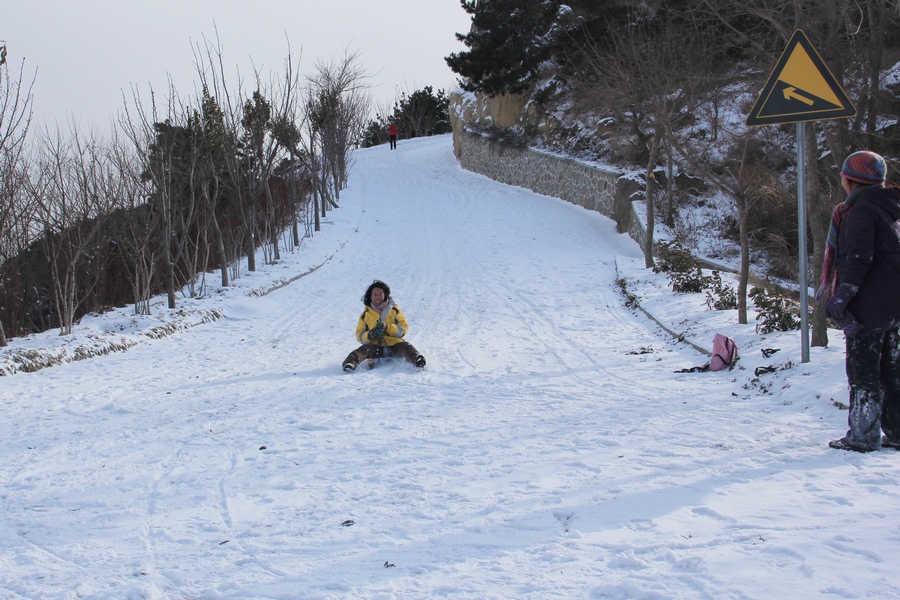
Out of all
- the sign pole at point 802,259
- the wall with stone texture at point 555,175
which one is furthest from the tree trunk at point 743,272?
the wall with stone texture at point 555,175

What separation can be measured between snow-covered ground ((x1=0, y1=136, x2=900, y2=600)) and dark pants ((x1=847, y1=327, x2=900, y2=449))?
0.14 meters

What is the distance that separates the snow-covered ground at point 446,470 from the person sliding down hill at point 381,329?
296 millimetres

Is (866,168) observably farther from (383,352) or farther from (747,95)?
(747,95)

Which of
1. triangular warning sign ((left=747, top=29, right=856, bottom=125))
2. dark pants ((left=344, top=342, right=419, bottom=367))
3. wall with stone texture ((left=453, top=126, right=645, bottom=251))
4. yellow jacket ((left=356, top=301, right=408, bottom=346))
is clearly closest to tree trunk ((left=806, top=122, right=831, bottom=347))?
triangular warning sign ((left=747, top=29, right=856, bottom=125))

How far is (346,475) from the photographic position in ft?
14.2

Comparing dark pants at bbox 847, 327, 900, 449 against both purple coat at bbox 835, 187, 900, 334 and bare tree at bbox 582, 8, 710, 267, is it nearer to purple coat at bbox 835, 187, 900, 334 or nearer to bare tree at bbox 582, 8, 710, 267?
purple coat at bbox 835, 187, 900, 334

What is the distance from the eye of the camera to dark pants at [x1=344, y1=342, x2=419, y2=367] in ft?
24.7

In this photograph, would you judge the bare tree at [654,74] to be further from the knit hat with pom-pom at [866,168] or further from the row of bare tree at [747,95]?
the knit hat with pom-pom at [866,168]

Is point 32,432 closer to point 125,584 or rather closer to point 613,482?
point 125,584

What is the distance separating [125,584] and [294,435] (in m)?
2.26

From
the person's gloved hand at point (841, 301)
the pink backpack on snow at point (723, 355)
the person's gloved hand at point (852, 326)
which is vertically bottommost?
the pink backpack on snow at point (723, 355)

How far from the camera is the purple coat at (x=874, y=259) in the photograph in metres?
3.98

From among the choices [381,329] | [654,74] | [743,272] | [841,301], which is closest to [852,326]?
[841,301]

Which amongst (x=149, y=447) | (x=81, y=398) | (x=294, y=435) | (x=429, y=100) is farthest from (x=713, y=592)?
(x=429, y=100)
